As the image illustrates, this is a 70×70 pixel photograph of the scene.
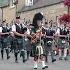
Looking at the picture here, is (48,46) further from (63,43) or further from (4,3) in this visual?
(4,3)

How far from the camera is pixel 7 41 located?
64.5ft

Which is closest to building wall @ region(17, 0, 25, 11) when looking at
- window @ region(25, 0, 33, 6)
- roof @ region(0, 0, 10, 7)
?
window @ region(25, 0, 33, 6)

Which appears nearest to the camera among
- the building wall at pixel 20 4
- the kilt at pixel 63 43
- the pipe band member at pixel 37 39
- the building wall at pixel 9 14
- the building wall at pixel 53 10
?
the pipe band member at pixel 37 39

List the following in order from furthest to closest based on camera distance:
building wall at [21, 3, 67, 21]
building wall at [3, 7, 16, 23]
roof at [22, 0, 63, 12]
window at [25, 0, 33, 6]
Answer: building wall at [3, 7, 16, 23], window at [25, 0, 33, 6], roof at [22, 0, 63, 12], building wall at [21, 3, 67, 21]

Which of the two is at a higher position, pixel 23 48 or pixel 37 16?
pixel 37 16

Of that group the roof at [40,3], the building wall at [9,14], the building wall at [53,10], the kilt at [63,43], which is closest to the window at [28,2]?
the roof at [40,3]

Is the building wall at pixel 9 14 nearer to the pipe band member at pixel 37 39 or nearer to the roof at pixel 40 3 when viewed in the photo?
the roof at pixel 40 3

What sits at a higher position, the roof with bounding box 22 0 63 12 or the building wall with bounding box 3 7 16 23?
the roof with bounding box 22 0 63 12

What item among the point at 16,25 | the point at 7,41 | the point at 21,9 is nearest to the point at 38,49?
the point at 16,25

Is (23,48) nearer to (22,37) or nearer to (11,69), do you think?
(22,37)

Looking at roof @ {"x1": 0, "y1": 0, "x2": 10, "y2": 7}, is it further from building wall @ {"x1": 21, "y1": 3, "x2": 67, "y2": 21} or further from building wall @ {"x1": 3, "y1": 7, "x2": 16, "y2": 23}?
building wall @ {"x1": 21, "y1": 3, "x2": 67, "y2": 21}

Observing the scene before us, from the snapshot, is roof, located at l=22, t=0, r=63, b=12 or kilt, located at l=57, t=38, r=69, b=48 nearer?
kilt, located at l=57, t=38, r=69, b=48

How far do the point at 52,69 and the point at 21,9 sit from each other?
105 ft

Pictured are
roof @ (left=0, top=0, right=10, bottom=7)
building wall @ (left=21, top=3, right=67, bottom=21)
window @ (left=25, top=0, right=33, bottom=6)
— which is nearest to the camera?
building wall @ (left=21, top=3, right=67, bottom=21)
